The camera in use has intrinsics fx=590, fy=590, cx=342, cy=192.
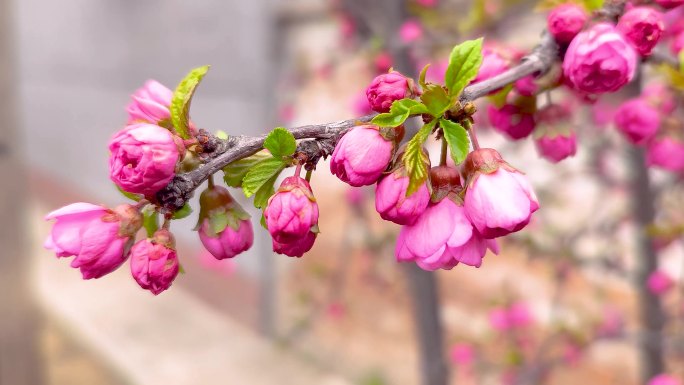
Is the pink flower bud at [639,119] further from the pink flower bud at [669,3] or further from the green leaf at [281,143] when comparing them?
the green leaf at [281,143]

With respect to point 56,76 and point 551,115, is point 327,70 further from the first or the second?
point 56,76

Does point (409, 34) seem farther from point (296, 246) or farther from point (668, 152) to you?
point (296, 246)

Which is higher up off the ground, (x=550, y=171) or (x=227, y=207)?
(x=227, y=207)

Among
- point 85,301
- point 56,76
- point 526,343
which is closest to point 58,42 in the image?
point 56,76

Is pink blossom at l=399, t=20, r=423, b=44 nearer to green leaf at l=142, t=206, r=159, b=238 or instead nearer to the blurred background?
the blurred background

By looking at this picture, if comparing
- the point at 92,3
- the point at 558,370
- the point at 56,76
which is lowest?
the point at 558,370

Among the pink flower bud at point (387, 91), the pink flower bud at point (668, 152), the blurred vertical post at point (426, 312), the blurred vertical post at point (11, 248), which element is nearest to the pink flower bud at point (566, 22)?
the pink flower bud at point (387, 91)

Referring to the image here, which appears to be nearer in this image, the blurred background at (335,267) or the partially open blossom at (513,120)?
the partially open blossom at (513,120)
